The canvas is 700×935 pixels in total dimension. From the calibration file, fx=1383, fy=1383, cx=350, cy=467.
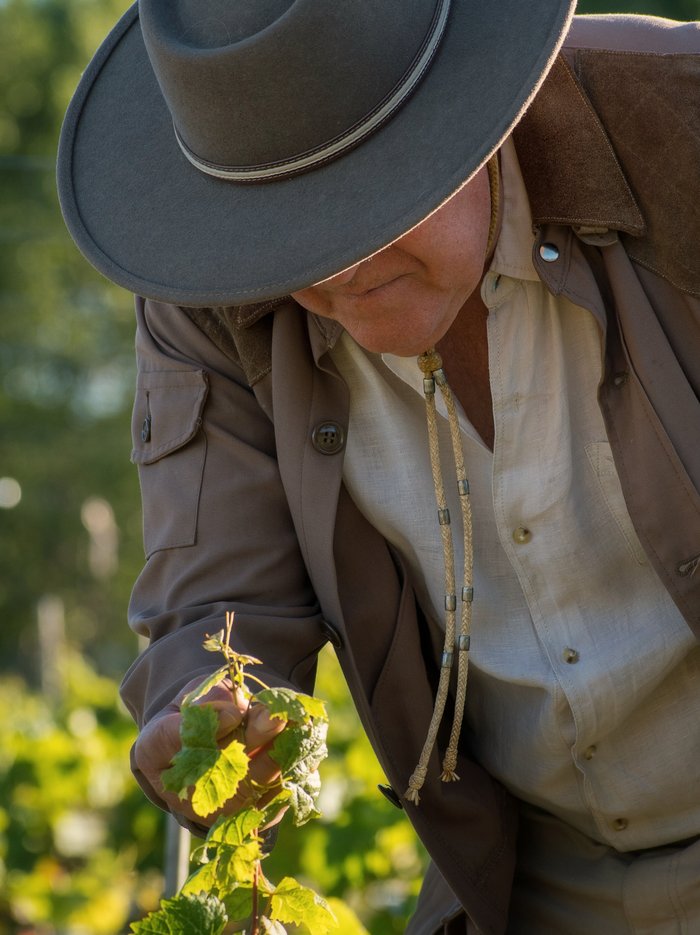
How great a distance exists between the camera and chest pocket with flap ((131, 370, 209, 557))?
93.6 inches

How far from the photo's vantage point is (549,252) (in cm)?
213

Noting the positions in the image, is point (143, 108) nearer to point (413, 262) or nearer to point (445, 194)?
point (413, 262)

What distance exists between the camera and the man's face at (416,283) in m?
2.02

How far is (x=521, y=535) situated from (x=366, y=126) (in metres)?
0.76

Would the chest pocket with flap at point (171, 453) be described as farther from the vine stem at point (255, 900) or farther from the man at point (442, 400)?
the vine stem at point (255, 900)

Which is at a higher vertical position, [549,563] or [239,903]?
[549,563]

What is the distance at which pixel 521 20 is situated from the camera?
1.81 metres

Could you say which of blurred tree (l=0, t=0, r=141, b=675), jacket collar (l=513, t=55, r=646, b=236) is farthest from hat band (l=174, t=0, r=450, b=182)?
blurred tree (l=0, t=0, r=141, b=675)

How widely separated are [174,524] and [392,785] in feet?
1.91

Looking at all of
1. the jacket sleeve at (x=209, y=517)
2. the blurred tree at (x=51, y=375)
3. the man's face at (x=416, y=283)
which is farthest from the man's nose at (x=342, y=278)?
the blurred tree at (x=51, y=375)

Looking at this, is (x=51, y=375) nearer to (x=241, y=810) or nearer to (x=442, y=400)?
(x=442, y=400)

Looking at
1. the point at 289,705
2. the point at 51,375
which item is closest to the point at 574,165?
the point at 289,705

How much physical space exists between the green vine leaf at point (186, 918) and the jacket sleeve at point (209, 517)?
518 millimetres

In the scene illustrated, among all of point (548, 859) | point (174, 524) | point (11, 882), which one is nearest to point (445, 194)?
point (174, 524)
